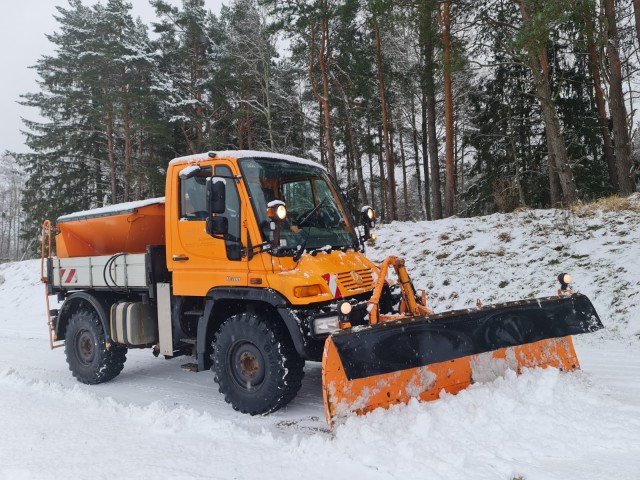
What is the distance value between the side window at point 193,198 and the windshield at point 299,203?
0.56m

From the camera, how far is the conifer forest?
15984mm

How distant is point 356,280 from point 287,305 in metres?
0.78

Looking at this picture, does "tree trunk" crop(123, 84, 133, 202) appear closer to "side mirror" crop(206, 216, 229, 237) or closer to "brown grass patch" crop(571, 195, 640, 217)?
"brown grass patch" crop(571, 195, 640, 217)

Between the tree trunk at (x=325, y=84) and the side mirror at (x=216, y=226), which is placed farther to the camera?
the tree trunk at (x=325, y=84)

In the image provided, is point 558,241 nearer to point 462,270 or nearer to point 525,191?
point 462,270

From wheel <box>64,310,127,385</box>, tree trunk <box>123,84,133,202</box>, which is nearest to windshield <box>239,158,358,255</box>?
wheel <box>64,310,127,385</box>

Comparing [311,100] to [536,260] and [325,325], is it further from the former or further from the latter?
[325,325]

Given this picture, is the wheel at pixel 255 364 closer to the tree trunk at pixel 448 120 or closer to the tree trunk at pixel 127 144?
the tree trunk at pixel 448 120

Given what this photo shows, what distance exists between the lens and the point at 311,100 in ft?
74.9

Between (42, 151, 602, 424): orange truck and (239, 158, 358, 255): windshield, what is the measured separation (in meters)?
0.02

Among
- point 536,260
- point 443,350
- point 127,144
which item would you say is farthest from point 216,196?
point 127,144

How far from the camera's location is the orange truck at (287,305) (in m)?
3.93

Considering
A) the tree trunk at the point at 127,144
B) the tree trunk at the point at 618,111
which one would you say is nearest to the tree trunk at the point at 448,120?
the tree trunk at the point at 618,111

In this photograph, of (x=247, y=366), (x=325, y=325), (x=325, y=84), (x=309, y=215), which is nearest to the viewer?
(x=325, y=325)
